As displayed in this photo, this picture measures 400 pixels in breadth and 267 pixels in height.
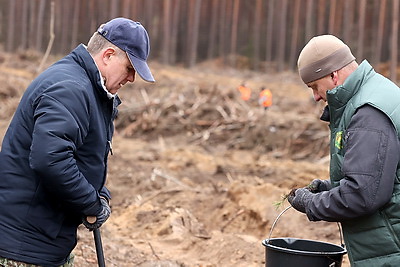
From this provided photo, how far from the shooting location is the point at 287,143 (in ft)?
41.6

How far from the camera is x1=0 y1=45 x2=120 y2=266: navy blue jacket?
3190mm

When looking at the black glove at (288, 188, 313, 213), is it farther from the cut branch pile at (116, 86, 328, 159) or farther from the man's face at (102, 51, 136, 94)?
the cut branch pile at (116, 86, 328, 159)

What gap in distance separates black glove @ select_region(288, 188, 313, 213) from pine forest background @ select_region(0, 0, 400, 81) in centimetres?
1847

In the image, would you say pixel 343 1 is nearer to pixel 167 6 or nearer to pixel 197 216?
pixel 167 6

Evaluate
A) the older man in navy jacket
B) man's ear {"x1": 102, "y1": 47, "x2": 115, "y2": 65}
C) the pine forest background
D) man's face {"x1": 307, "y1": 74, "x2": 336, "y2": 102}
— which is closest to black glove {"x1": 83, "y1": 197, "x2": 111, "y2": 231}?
the older man in navy jacket

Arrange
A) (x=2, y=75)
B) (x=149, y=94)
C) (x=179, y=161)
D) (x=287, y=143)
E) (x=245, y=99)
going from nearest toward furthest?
1. (x=179, y=161)
2. (x=287, y=143)
3. (x=245, y=99)
4. (x=149, y=94)
5. (x=2, y=75)

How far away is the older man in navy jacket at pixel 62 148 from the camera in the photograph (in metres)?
3.20

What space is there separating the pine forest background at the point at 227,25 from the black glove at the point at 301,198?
60.6 ft

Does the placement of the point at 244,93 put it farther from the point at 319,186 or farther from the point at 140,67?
the point at 140,67

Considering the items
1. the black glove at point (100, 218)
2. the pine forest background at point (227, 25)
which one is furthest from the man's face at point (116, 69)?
the pine forest background at point (227, 25)

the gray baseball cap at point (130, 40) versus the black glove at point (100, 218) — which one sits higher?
the gray baseball cap at point (130, 40)

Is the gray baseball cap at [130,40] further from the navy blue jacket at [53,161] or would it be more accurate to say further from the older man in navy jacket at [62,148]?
the navy blue jacket at [53,161]

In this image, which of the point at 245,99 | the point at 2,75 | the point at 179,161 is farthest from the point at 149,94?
the point at 179,161

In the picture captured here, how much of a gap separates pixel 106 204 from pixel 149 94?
42.0 feet
